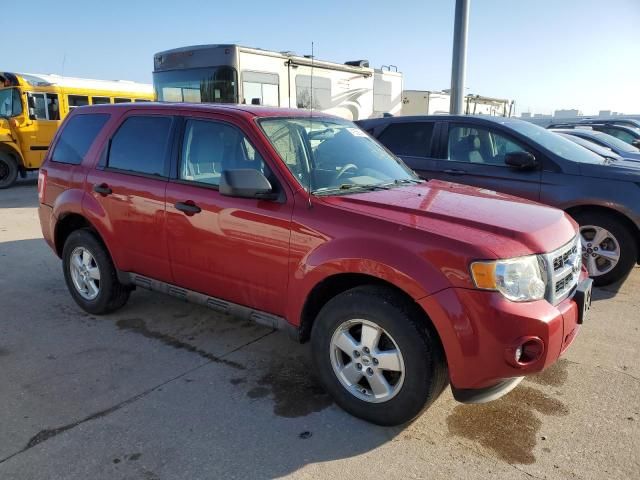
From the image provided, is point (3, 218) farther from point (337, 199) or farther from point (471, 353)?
point (471, 353)

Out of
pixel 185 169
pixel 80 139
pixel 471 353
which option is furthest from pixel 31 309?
pixel 471 353

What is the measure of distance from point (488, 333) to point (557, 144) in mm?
4271

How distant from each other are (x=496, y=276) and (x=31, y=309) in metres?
4.27

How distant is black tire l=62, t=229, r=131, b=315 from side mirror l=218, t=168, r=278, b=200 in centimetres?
179

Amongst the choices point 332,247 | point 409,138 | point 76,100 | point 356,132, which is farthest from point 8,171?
point 332,247

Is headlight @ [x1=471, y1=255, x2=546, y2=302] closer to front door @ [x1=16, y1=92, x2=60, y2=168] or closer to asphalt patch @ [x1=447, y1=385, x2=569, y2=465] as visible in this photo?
asphalt patch @ [x1=447, y1=385, x2=569, y2=465]

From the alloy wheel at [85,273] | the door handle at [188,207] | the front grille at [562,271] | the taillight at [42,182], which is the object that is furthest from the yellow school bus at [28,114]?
the front grille at [562,271]

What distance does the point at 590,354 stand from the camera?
3.91 metres

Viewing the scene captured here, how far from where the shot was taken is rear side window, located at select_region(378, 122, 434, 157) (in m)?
6.54

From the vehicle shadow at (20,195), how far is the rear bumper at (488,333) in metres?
10.8

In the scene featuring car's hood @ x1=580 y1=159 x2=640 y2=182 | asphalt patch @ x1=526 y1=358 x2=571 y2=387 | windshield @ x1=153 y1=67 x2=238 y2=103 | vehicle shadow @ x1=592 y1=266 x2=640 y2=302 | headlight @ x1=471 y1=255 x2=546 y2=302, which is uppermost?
windshield @ x1=153 y1=67 x2=238 y2=103

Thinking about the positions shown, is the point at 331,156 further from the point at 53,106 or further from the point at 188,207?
the point at 53,106

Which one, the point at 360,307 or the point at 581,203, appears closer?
the point at 360,307

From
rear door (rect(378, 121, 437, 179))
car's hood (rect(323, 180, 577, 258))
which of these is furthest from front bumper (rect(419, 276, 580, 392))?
rear door (rect(378, 121, 437, 179))
